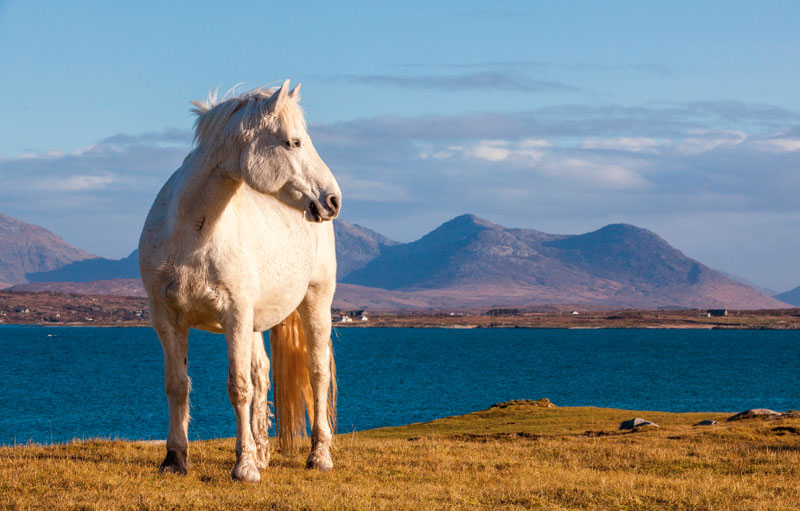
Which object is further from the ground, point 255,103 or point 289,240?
point 255,103

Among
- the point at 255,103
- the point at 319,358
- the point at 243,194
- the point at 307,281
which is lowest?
the point at 319,358

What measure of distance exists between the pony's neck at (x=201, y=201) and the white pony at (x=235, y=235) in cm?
1

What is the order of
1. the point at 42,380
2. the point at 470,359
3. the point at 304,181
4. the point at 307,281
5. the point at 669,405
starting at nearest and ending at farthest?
the point at 304,181 → the point at 307,281 → the point at 669,405 → the point at 42,380 → the point at 470,359

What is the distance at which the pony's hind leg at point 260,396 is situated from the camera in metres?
11.8

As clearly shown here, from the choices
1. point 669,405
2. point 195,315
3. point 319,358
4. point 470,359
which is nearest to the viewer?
point 195,315

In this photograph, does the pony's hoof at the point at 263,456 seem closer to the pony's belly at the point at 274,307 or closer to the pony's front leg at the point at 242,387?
the pony's front leg at the point at 242,387

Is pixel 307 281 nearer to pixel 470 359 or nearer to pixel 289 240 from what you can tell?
pixel 289 240

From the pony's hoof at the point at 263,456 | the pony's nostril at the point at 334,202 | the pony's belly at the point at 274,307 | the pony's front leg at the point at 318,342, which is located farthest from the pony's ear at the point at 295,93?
the pony's hoof at the point at 263,456

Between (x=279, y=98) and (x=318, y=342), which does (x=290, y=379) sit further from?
(x=279, y=98)

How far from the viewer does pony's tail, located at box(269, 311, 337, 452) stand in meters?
13.0

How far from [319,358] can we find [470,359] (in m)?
113

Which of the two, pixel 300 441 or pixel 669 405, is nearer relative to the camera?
pixel 300 441

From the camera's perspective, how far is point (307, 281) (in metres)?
11.6

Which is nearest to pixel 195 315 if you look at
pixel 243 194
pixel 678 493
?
pixel 243 194
